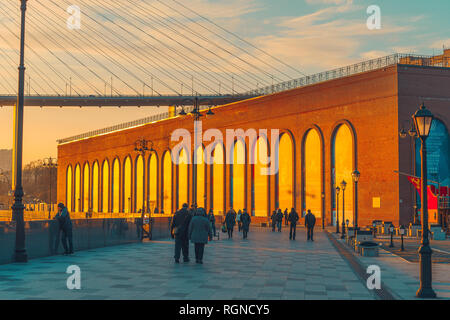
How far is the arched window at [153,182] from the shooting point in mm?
85000

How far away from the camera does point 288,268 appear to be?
1747cm

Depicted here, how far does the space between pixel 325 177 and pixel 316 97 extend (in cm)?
760

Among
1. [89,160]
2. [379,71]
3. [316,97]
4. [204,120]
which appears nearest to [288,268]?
[379,71]

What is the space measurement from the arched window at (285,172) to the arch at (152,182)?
26106 mm

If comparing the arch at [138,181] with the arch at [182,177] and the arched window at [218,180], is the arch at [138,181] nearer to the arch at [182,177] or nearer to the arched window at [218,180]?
the arch at [182,177]

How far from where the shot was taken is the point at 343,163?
184 ft

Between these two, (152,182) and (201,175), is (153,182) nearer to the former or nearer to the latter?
(152,182)

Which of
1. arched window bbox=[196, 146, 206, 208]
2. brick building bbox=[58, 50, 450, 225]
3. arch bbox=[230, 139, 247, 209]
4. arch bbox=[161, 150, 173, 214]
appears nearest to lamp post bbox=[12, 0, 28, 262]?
brick building bbox=[58, 50, 450, 225]

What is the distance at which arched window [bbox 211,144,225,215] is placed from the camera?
71.5 metres

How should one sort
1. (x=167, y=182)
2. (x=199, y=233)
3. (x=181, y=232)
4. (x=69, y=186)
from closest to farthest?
(x=199, y=233), (x=181, y=232), (x=167, y=182), (x=69, y=186)

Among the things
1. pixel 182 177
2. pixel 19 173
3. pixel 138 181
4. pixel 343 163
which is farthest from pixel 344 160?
pixel 138 181

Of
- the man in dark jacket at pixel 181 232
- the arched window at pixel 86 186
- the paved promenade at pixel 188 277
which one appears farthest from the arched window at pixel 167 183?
the man in dark jacket at pixel 181 232

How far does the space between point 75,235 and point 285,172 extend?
41.3 metres

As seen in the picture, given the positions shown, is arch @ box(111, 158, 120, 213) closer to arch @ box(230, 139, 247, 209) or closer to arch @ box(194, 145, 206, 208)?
arch @ box(194, 145, 206, 208)
